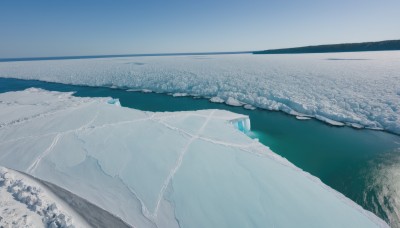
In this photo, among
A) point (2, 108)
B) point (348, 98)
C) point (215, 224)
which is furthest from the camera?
point (348, 98)

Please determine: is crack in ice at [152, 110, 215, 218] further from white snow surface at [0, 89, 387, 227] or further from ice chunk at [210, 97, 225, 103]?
ice chunk at [210, 97, 225, 103]

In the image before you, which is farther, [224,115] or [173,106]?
[173,106]

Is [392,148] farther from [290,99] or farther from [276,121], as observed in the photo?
[290,99]

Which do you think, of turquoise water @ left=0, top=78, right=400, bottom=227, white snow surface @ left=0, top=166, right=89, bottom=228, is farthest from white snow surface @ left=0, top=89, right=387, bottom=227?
turquoise water @ left=0, top=78, right=400, bottom=227

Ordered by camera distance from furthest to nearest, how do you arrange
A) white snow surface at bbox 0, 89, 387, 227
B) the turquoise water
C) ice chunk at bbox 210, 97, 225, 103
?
ice chunk at bbox 210, 97, 225, 103 < the turquoise water < white snow surface at bbox 0, 89, 387, 227

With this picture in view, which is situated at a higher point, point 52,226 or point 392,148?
point 52,226

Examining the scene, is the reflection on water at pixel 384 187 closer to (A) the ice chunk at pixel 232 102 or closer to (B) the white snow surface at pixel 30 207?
(B) the white snow surface at pixel 30 207

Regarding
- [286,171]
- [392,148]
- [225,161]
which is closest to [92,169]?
[225,161]
